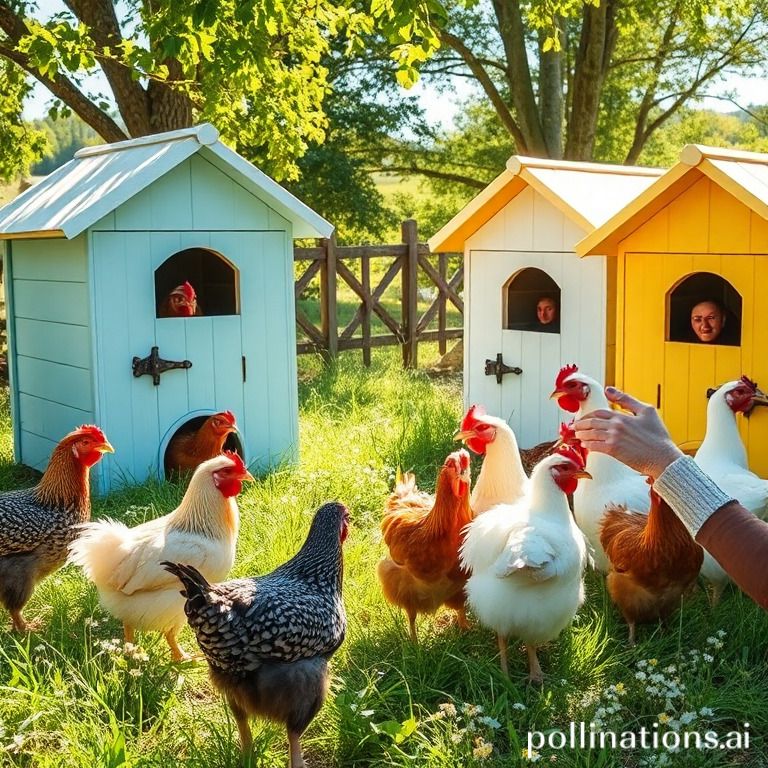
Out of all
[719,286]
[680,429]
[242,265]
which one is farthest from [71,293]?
[719,286]

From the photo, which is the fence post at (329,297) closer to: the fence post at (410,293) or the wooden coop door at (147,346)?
the fence post at (410,293)

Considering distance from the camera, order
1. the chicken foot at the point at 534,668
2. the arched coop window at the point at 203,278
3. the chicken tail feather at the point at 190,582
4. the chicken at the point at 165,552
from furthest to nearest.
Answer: the arched coop window at the point at 203,278, the chicken at the point at 165,552, the chicken foot at the point at 534,668, the chicken tail feather at the point at 190,582

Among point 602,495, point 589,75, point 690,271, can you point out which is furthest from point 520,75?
point 602,495

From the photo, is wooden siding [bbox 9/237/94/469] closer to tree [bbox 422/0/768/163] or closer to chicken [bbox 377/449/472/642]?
chicken [bbox 377/449/472/642]

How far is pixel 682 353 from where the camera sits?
601cm

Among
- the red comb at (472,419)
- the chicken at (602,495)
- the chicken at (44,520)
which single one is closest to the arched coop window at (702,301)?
the chicken at (602,495)

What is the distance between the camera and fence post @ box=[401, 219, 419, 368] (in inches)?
534

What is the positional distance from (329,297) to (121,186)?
6.28m

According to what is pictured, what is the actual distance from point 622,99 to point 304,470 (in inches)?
584

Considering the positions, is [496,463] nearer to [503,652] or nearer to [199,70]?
[503,652]

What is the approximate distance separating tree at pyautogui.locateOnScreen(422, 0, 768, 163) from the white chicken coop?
446 centimetres

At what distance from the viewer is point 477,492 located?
4.81 metres

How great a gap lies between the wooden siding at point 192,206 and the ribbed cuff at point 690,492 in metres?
5.41

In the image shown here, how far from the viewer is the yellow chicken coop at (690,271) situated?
547 centimetres
